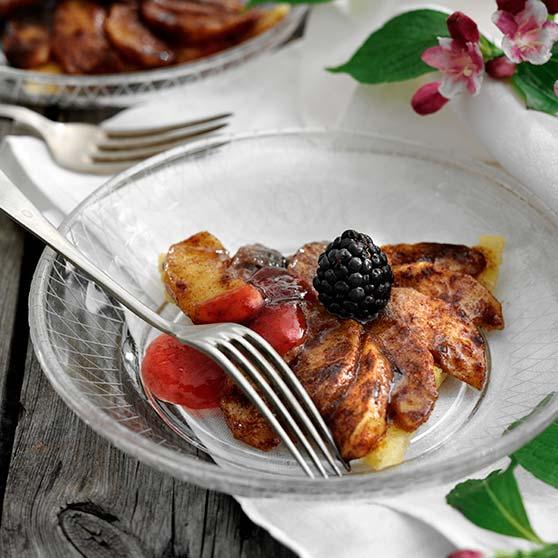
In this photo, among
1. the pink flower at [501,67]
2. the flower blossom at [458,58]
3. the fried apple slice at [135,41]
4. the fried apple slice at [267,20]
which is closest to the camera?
the flower blossom at [458,58]

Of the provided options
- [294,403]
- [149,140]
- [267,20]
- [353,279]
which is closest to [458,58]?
[353,279]

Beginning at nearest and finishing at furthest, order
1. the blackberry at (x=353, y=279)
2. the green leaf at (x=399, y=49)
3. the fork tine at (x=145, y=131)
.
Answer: the blackberry at (x=353, y=279) < the green leaf at (x=399, y=49) < the fork tine at (x=145, y=131)

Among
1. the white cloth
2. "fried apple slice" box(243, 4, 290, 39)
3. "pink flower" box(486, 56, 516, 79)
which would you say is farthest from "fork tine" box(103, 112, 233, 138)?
"pink flower" box(486, 56, 516, 79)

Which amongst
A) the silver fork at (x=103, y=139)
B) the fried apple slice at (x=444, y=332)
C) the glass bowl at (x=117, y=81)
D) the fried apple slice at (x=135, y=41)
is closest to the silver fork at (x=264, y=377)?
the fried apple slice at (x=444, y=332)

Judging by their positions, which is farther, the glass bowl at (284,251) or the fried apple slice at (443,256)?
the fried apple slice at (443,256)

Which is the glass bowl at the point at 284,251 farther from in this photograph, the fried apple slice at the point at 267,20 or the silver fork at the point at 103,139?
the fried apple slice at the point at 267,20

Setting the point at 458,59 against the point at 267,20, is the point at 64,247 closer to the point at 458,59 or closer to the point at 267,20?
the point at 458,59
